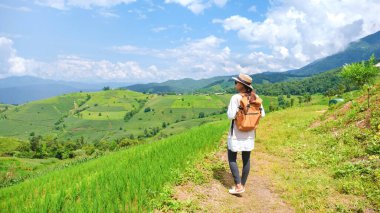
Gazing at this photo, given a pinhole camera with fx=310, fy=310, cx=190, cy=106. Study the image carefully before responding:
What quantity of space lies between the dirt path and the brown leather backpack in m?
2.13

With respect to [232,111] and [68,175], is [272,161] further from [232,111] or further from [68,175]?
[68,175]

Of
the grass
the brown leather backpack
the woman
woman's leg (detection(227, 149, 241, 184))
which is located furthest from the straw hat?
the grass

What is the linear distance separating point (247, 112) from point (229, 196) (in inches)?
104

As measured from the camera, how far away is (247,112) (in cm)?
892

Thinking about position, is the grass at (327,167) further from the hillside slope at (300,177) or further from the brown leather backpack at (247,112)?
the brown leather backpack at (247,112)

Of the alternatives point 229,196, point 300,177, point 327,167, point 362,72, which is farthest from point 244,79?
point 362,72

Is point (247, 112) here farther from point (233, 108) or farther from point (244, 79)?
point (244, 79)

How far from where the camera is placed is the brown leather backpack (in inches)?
350

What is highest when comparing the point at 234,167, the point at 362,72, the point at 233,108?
the point at 362,72

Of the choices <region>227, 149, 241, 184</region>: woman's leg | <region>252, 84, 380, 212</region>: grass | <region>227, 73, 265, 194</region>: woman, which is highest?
<region>227, 73, 265, 194</region>: woman

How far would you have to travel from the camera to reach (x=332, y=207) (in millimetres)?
8516

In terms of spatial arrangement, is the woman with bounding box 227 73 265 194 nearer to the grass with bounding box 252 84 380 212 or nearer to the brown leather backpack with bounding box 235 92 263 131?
the brown leather backpack with bounding box 235 92 263 131

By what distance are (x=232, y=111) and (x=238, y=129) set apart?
65 centimetres

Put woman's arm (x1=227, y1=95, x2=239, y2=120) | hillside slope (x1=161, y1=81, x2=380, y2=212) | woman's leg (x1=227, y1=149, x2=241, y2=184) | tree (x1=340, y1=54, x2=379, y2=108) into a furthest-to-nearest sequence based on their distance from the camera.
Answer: tree (x1=340, y1=54, x2=379, y2=108)
woman's leg (x1=227, y1=149, x2=241, y2=184)
woman's arm (x1=227, y1=95, x2=239, y2=120)
hillside slope (x1=161, y1=81, x2=380, y2=212)
